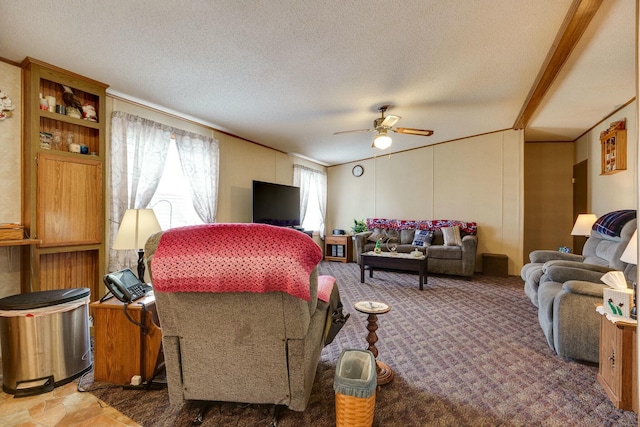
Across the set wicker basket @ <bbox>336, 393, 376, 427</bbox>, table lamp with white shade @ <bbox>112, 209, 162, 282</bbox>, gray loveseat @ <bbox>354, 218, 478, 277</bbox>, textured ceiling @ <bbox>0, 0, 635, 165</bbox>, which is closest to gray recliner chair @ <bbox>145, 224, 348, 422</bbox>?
wicker basket @ <bbox>336, 393, 376, 427</bbox>

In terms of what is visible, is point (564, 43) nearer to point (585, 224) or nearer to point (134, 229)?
point (585, 224)

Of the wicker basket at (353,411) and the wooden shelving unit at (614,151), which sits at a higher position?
the wooden shelving unit at (614,151)

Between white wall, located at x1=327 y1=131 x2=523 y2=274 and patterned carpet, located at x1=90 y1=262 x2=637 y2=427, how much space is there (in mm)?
2323

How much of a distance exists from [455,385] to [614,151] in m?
3.95

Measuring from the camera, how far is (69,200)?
2.58 metres

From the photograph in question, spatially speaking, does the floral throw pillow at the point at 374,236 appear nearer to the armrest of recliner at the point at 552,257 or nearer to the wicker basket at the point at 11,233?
the armrest of recliner at the point at 552,257

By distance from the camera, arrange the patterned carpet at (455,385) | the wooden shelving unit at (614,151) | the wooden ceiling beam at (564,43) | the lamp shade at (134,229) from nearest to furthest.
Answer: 1. the patterned carpet at (455,385)
2. the wooden ceiling beam at (564,43)
3. the lamp shade at (134,229)
4. the wooden shelving unit at (614,151)

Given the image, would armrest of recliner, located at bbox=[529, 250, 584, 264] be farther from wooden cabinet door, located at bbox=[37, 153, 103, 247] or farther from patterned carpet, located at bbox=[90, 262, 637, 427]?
wooden cabinet door, located at bbox=[37, 153, 103, 247]

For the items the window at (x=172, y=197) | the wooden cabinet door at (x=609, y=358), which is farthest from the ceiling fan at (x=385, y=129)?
the window at (x=172, y=197)

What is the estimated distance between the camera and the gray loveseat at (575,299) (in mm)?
1963

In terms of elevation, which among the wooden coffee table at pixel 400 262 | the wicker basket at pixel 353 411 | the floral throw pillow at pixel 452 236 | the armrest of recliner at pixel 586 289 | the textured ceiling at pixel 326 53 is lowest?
the wicker basket at pixel 353 411

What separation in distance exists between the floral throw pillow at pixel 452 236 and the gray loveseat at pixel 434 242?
0.08 m

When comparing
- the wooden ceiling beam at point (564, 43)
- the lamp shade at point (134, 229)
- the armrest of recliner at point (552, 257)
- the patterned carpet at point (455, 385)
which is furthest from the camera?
the armrest of recliner at point (552, 257)

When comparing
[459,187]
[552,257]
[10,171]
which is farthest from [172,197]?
[459,187]
